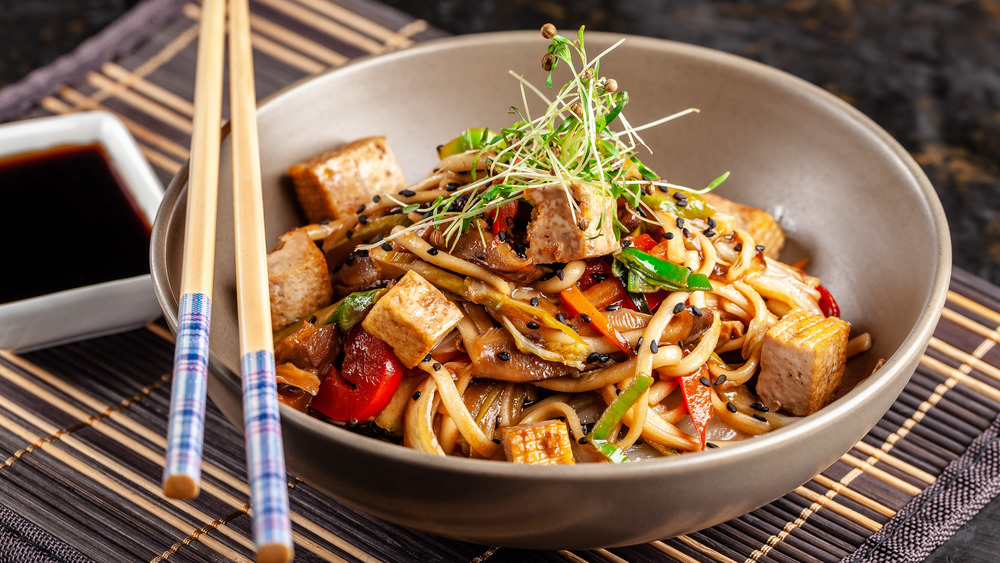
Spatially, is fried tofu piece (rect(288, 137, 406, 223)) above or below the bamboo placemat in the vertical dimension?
above

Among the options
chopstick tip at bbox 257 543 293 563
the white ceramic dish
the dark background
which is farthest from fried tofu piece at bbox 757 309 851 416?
the white ceramic dish

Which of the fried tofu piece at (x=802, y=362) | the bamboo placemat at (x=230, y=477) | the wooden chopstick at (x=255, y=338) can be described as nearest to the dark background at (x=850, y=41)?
the bamboo placemat at (x=230, y=477)

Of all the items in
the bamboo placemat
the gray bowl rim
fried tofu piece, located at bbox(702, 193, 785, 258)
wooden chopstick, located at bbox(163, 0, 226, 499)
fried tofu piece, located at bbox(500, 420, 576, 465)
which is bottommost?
the bamboo placemat

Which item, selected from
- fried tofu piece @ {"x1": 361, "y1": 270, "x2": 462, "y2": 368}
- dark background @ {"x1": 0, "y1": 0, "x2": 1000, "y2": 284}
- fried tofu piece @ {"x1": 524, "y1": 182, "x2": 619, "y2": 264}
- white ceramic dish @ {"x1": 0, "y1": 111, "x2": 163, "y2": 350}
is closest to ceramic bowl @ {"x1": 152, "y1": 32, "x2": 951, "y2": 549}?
fried tofu piece @ {"x1": 361, "y1": 270, "x2": 462, "y2": 368}

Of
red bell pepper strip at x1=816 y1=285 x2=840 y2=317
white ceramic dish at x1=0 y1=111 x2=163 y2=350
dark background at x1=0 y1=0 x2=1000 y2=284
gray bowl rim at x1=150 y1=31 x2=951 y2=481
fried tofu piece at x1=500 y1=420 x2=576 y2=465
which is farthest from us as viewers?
dark background at x1=0 y1=0 x2=1000 y2=284

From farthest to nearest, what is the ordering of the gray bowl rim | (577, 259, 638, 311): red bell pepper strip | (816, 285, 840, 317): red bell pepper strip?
1. (816, 285, 840, 317): red bell pepper strip
2. (577, 259, 638, 311): red bell pepper strip
3. the gray bowl rim

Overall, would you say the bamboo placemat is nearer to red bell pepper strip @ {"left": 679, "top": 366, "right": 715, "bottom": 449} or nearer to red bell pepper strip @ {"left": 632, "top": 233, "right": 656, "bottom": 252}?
red bell pepper strip @ {"left": 679, "top": 366, "right": 715, "bottom": 449}

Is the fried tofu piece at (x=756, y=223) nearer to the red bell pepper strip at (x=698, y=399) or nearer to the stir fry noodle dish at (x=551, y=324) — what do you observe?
the stir fry noodle dish at (x=551, y=324)

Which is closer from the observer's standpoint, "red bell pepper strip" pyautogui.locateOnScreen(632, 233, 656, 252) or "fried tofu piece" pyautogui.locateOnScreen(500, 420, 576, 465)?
"fried tofu piece" pyautogui.locateOnScreen(500, 420, 576, 465)
